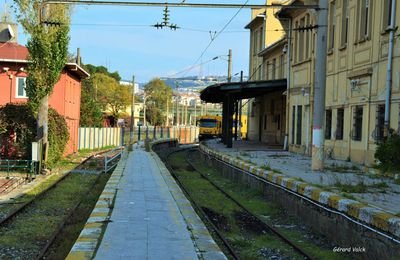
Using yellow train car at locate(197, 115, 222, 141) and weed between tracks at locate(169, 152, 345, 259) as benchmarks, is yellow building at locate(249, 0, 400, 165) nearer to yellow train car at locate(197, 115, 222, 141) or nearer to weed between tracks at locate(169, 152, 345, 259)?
weed between tracks at locate(169, 152, 345, 259)

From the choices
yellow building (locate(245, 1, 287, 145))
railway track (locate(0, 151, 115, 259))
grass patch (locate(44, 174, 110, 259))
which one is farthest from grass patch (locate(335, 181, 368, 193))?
yellow building (locate(245, 1, 287, 145))

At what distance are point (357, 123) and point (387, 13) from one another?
4278 millimetres

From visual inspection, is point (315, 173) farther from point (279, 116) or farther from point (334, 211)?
point (279, 116)

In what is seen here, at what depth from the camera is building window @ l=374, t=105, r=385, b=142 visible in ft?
54.9

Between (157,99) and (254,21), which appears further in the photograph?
(157,99)

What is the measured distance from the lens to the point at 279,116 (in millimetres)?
35406

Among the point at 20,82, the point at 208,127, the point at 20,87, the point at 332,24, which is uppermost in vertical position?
the point at 332,24

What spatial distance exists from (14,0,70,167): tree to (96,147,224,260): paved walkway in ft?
33.5

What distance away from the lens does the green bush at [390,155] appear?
12.5 meters

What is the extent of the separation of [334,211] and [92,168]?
1681 centimetres

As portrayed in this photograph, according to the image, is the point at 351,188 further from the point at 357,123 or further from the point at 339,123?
the point at 339,123

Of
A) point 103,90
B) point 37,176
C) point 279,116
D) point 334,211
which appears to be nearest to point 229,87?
point 279,116

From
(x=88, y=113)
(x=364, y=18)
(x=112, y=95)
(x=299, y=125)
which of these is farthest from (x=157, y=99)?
(x=364, y=18)

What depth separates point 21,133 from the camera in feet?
76.3
